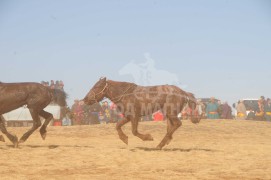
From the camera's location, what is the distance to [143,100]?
10906 mm

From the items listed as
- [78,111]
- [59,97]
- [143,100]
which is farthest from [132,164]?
[78,111]

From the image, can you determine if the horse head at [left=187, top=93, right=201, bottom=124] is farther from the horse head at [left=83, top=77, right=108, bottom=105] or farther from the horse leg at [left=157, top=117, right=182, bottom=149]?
the horse head at [left=83, top=77, right=108, bottom=105]

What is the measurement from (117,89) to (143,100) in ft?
2.67

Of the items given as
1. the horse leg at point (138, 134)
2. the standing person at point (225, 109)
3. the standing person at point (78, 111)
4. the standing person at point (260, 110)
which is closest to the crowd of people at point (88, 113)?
the standing person at point (78, 111)

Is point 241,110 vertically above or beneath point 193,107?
above

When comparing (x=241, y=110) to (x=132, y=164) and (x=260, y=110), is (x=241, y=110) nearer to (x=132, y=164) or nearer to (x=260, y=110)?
(x=260, y=110)

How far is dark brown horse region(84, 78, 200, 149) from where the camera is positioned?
10.8 metres

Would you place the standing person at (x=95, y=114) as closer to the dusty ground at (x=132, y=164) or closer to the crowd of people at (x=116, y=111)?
the crowd of people at (x=116, y=111)

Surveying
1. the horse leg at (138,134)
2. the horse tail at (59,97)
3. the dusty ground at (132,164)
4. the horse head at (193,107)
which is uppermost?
the horse tail at (59,97)

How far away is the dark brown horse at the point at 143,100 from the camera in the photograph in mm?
10789

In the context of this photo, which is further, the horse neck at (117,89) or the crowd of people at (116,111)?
Result: the crowd of people at (116,111)

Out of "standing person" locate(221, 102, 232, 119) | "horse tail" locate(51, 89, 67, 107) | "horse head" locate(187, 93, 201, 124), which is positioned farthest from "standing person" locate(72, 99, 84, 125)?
"horse head" locate(187, 93, 201, 124)

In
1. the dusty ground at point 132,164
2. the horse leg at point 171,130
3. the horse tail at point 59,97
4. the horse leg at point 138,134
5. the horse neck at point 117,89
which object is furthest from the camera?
the horse tail at point 59,97

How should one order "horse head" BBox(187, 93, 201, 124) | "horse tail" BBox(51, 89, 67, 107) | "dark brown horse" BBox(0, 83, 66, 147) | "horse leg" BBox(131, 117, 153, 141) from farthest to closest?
"horse tail" BBox(51, 89, 67, 107)
"horse head" BBox(187, 93, 201, 124)
"dark brown horse" BBox(0, 83, 66, 147)
"horse leg" BBox(131, 117, 153, 141)
